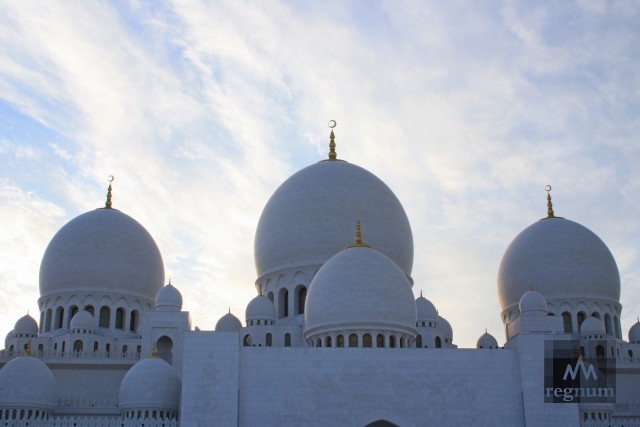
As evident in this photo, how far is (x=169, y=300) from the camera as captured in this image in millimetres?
28219

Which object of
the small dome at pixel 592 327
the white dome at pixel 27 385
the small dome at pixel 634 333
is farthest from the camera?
the small dome at pixel 634 333

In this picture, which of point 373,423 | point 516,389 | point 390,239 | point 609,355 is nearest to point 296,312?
point 390,239

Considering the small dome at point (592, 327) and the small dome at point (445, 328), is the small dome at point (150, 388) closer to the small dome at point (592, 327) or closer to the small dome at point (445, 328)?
the small dome at point (445, 328)

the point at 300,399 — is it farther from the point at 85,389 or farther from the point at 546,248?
the point at 546,248

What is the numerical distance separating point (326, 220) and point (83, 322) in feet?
29.2

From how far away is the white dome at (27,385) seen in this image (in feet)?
77.0

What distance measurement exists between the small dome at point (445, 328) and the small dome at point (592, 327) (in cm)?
451

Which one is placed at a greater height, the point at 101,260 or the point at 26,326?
the point at 101,260

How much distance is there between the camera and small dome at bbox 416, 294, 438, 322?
93.2 feet

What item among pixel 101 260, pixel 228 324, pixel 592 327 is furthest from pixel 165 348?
pixel 592 327

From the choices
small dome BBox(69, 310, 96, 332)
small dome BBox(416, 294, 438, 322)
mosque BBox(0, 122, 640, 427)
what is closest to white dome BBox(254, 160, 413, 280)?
mosque BBox(0, 122, 640, 427)

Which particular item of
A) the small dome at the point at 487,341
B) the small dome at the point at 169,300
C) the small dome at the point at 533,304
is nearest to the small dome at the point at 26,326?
the small dome at the point at 169,300

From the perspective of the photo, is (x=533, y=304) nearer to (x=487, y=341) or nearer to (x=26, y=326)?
(x=487, y=341)

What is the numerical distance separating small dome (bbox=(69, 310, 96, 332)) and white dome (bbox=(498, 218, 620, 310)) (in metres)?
15.3
